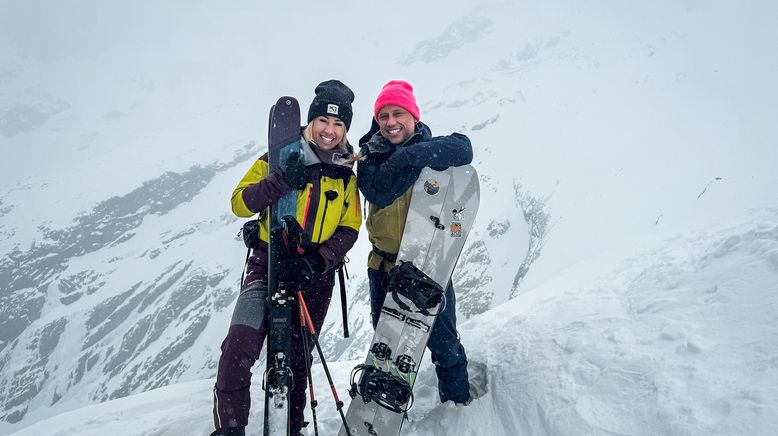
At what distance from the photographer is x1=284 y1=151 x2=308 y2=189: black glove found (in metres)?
3.21

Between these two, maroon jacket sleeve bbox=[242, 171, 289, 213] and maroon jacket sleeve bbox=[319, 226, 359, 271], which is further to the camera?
maroon jacket sleeve bbox=[319, 226, 359, 271]

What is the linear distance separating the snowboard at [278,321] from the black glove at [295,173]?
134 millimetres

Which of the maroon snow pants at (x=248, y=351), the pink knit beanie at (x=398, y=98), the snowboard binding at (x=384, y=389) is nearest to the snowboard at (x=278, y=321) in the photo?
the maroon snow pants at (x=248, y=351)

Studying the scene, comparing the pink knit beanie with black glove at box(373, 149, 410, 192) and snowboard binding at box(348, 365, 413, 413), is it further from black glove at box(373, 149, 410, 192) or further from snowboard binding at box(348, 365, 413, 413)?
snowboard binding at box(348, 365, 413, 413)

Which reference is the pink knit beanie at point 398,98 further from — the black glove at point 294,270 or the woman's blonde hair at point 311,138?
the black glove at point 294,270

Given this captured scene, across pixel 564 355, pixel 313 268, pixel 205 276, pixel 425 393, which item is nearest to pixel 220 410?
pixel 313 268

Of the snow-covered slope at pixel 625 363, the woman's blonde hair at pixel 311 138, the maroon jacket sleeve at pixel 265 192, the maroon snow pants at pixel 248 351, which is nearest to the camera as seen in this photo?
the snow-covered slope at pixel 625 363

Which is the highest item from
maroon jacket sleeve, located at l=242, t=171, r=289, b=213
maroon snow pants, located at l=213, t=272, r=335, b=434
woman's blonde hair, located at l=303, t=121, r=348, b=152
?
woman's blonde hair, located at l=303, t=121, r=348, b=152

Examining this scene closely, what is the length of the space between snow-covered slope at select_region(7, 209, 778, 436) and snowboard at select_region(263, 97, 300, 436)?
1.17m

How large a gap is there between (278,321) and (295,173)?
1.17m

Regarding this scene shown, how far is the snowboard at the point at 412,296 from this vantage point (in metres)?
3.35

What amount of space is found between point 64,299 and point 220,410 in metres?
175

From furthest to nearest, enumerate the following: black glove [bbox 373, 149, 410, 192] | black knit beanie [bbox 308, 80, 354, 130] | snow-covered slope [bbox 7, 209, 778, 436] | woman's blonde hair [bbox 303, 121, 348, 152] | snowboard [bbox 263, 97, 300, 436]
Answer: black knit beanie [bbox 308, 80, 354, 130], woman's blonde hair [bbox 303, 121, 348, 152], black glove [bbox 373, 149, 410, 192], snowboard [bbox 263, 97, 300, 436], snow-covered slope [bbox 7, 209, 778, 436]

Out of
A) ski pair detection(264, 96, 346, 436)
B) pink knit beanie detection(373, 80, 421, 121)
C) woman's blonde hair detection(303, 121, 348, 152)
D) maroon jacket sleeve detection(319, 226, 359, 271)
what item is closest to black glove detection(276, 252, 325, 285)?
ski pair detection(264, 96, 346, 436)
